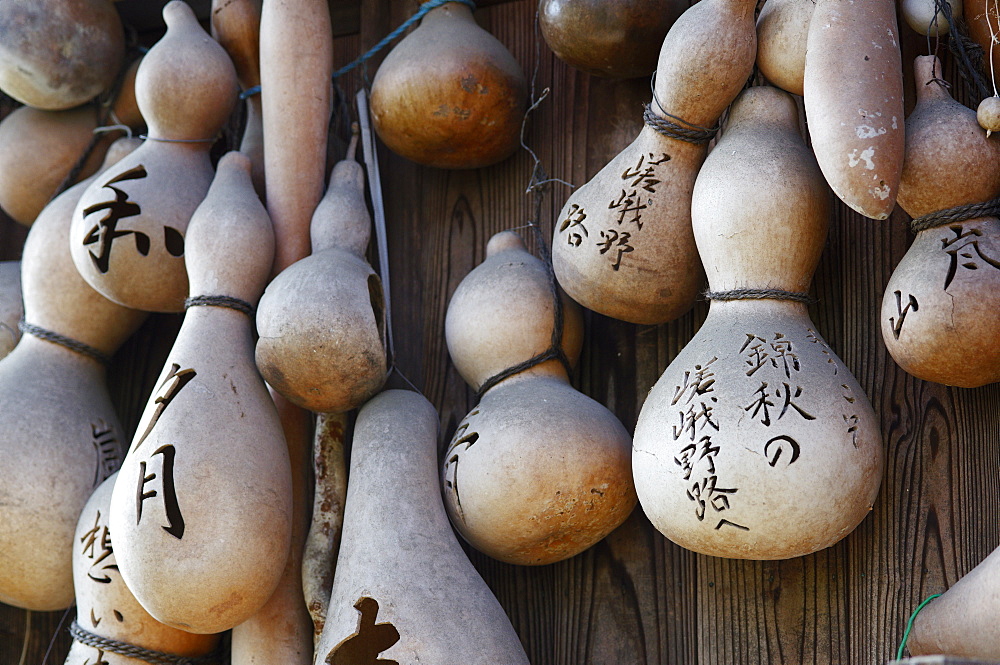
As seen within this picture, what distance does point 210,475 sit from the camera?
1155 mm

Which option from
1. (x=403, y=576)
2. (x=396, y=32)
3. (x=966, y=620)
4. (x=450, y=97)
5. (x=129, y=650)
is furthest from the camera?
(x=396, y=32)

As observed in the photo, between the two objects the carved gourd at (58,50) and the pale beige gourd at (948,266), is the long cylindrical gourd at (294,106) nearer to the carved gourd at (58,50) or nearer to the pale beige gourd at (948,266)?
the carved gourd at (58,50)

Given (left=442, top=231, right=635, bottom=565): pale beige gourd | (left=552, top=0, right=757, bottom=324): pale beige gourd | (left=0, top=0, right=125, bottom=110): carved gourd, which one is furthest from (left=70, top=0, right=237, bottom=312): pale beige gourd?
(left=552, top=0, right=757, bottom=324): pale beige gourd

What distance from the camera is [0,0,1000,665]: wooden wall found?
1104 millimetres

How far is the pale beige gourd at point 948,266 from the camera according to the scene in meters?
0.98

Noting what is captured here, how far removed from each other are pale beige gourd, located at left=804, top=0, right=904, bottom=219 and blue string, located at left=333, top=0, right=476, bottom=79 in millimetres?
612

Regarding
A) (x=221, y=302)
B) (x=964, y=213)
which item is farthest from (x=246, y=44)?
(x=964, y=213)

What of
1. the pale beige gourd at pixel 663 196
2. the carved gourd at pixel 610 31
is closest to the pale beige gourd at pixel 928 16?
the pale beige gourd at pixel 663 196

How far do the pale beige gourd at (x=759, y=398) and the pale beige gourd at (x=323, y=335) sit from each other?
340 mm

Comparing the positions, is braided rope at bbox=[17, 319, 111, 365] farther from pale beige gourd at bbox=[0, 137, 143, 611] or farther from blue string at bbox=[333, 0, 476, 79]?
blue string at bbox=[333, 0, 476, 79]

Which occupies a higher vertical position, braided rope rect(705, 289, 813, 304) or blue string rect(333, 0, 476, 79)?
blue string rect(333, 0, 476, 79)

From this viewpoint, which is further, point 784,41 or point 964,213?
point 784,41

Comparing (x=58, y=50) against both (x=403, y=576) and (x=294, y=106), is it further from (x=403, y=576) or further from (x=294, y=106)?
(x=403, y=576)

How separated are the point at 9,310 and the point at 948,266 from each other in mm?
1308
